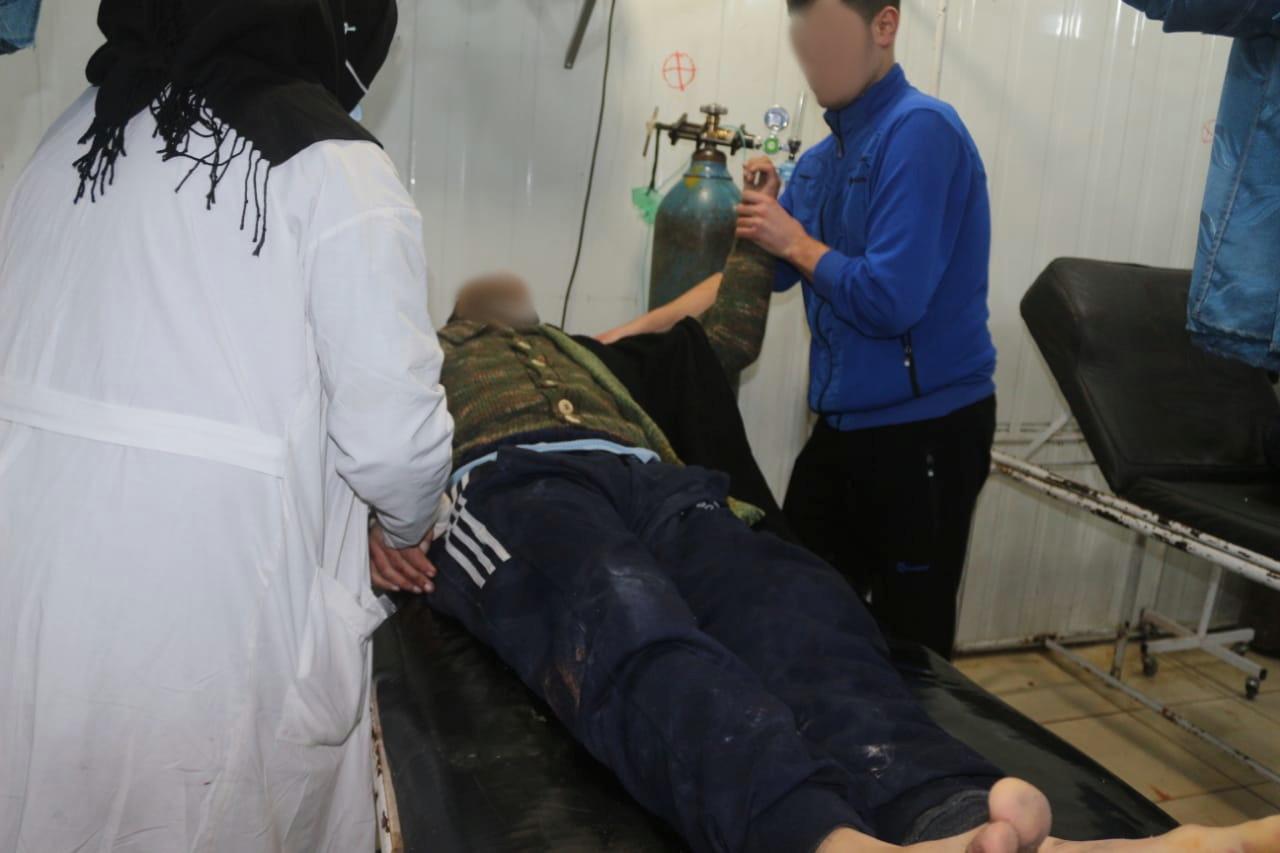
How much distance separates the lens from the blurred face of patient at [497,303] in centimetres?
189

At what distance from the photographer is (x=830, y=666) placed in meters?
1.19

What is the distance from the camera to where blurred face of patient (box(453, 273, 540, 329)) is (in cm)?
189

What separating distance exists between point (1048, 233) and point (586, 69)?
1551mm

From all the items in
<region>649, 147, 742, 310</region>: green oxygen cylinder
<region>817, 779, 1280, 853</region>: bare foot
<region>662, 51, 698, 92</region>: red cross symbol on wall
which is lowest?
<region>817, 779, 1280, 853</region>: bare foot

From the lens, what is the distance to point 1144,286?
2531mm

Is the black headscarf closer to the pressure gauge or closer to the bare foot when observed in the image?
the bare foot

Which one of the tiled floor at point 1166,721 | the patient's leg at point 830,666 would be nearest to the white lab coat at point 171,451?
the patient's leg at point 830,666

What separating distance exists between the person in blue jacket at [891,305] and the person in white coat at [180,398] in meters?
1.02

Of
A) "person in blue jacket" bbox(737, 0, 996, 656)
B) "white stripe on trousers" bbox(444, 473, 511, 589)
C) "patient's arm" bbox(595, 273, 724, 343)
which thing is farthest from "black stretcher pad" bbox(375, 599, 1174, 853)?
"patient's arm" bbox(595, 273, 724, 343)

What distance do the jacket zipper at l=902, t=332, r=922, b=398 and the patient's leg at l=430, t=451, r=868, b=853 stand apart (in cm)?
58

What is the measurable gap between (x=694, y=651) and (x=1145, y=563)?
276cm

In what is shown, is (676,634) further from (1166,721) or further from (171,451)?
(1166,721)

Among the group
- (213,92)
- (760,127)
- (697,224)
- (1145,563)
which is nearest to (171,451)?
(213,92)

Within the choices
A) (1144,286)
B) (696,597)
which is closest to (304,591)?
(696,597)
